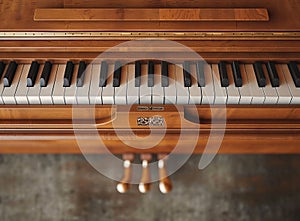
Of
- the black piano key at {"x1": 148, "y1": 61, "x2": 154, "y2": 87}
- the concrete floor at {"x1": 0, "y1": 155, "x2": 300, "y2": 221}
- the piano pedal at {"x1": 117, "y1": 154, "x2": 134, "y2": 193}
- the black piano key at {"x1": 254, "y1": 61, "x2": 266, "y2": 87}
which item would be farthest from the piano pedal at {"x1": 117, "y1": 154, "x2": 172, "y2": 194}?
the black piano key at {"x1": 254, "y1": 61, "x2": 266, "y2": 87}

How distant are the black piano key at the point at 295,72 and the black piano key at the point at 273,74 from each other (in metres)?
0.06

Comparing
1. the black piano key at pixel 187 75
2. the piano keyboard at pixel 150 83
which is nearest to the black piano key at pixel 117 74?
the piano keyboard at pixel 150 83

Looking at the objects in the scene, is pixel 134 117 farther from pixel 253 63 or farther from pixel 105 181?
pixel 105 181

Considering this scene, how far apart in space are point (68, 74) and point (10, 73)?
196 millimetres

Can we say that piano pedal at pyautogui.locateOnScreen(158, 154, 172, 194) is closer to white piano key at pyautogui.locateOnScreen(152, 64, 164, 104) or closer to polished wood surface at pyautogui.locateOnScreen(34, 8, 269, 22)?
white piano key at pyautogui.locateOnScreen(152, 64, 164, 104)

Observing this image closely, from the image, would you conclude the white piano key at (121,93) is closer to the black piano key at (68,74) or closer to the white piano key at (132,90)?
the white piano key at (132,90)

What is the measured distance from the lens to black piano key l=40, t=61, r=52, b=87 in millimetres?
1427

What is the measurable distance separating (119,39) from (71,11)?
0.67 ft

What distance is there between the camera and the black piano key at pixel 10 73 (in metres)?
1.43

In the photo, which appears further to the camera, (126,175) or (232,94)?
(126,175)

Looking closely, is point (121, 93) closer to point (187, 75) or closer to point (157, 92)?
point (157, 92)

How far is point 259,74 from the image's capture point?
1.45 m

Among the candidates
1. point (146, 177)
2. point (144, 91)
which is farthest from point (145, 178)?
point (144, 91)

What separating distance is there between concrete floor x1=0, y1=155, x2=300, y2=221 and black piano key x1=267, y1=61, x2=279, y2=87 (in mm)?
Answer: 632
